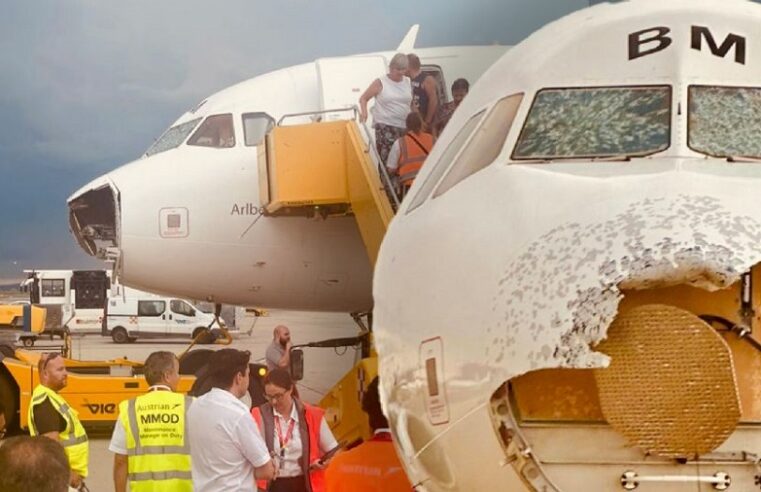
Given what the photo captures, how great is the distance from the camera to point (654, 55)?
15.5ft

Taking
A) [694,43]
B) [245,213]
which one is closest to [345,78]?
[245,213]

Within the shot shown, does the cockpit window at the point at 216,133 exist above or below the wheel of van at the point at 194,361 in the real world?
above

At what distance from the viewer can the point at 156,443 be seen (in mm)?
6664

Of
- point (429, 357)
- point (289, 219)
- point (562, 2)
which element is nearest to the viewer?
point (429, 357)

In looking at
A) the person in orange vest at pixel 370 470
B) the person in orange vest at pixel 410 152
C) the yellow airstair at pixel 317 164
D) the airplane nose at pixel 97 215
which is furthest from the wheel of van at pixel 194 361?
the person in orange vest at pixel 370 470

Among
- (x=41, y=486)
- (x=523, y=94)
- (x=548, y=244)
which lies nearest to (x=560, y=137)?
(x=523, y=94)

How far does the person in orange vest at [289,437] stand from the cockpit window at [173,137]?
5.31 metres

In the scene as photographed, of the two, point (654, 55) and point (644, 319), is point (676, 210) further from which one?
point (654, 55)

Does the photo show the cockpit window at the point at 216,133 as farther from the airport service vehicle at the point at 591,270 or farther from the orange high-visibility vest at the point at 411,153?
the airport service vehicle at the point at 591,270

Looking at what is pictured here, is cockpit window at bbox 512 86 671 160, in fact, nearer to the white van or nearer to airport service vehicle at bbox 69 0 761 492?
airport service vehicle at bbox 69 0 761 492

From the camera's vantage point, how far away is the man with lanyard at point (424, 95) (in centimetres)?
1022

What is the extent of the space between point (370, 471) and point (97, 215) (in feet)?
23.5

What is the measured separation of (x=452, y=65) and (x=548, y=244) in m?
7.65

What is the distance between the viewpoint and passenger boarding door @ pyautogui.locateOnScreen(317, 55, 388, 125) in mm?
11227
